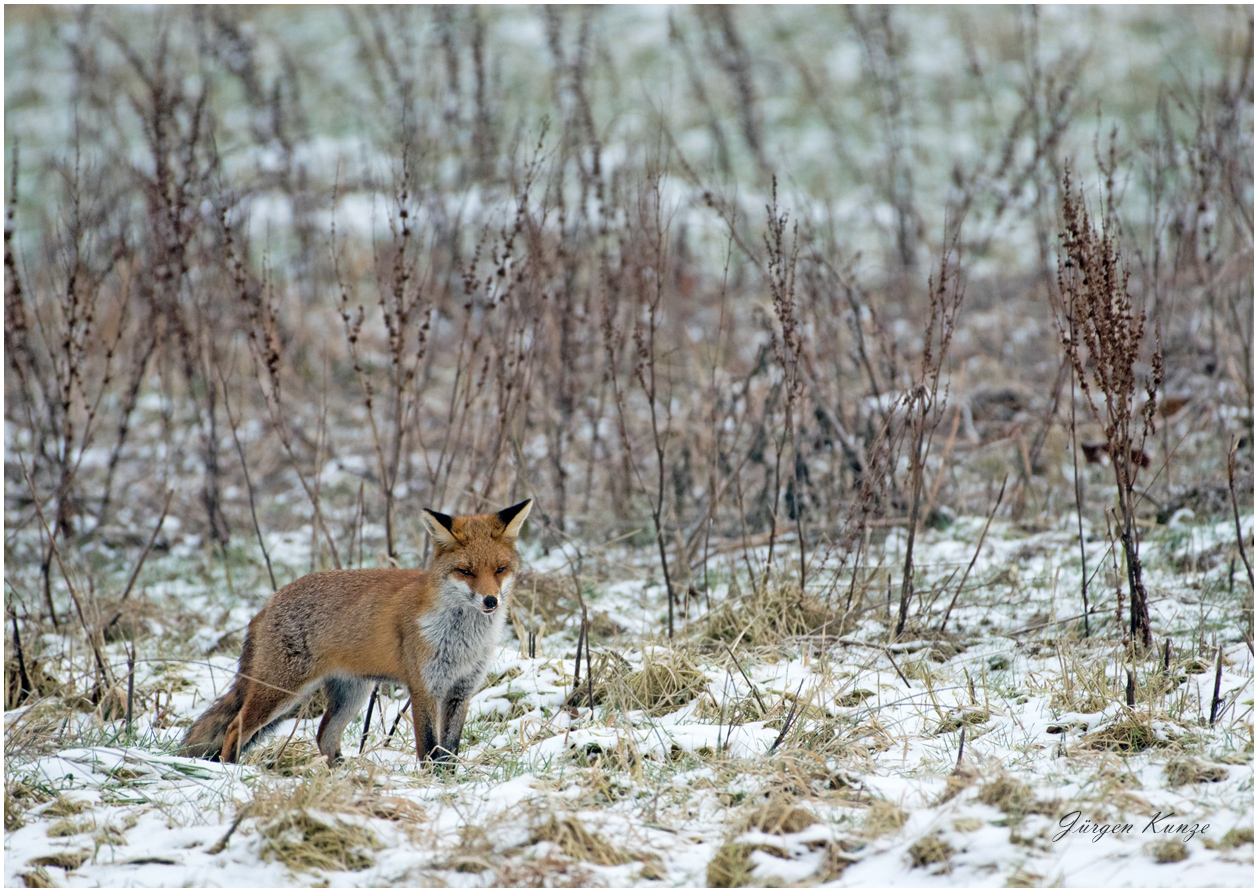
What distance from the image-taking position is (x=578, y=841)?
3.74 meters

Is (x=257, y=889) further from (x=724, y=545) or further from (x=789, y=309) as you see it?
(x=724, y=545)

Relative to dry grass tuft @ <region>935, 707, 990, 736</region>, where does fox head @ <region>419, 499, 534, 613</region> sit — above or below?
above

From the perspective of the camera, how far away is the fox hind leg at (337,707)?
16.9ft

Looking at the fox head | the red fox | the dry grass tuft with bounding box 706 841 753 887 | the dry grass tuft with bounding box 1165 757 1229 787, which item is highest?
the fox head

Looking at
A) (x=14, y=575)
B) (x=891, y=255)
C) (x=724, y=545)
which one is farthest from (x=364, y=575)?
(x=891, y=255)

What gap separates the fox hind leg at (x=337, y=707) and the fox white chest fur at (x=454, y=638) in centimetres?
46

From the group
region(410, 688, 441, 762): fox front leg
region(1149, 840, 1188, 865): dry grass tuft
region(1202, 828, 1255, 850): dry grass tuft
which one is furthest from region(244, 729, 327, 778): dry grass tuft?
region(1202, 828, 1255, 850): dry grass tuft

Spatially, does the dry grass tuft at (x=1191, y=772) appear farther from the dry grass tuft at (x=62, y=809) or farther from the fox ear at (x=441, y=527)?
the dry grass tuft at (x=62, y=809)

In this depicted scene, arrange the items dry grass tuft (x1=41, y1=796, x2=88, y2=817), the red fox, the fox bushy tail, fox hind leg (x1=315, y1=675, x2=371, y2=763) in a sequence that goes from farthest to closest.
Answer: fox hind leg (x1=315, y1=675, x2=371, y2=763) → the fox bushy tail → the red fox → dry grass tuft (x1=41, y1=796, x2=88, y2=817)

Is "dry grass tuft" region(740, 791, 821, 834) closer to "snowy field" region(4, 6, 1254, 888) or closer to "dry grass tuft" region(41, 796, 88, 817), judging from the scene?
"snowy field" region(4, 6, 1254, 888)

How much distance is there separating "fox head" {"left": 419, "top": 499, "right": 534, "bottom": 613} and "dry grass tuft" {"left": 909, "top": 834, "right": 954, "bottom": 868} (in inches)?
83.4

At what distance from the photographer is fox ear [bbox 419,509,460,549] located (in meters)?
4.84

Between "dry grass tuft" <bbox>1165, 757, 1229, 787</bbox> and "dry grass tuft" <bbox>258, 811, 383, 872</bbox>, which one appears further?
"dry grass tuft" <bbox>1165, 757, 1229, 787</bbox>

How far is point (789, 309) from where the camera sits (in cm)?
610
